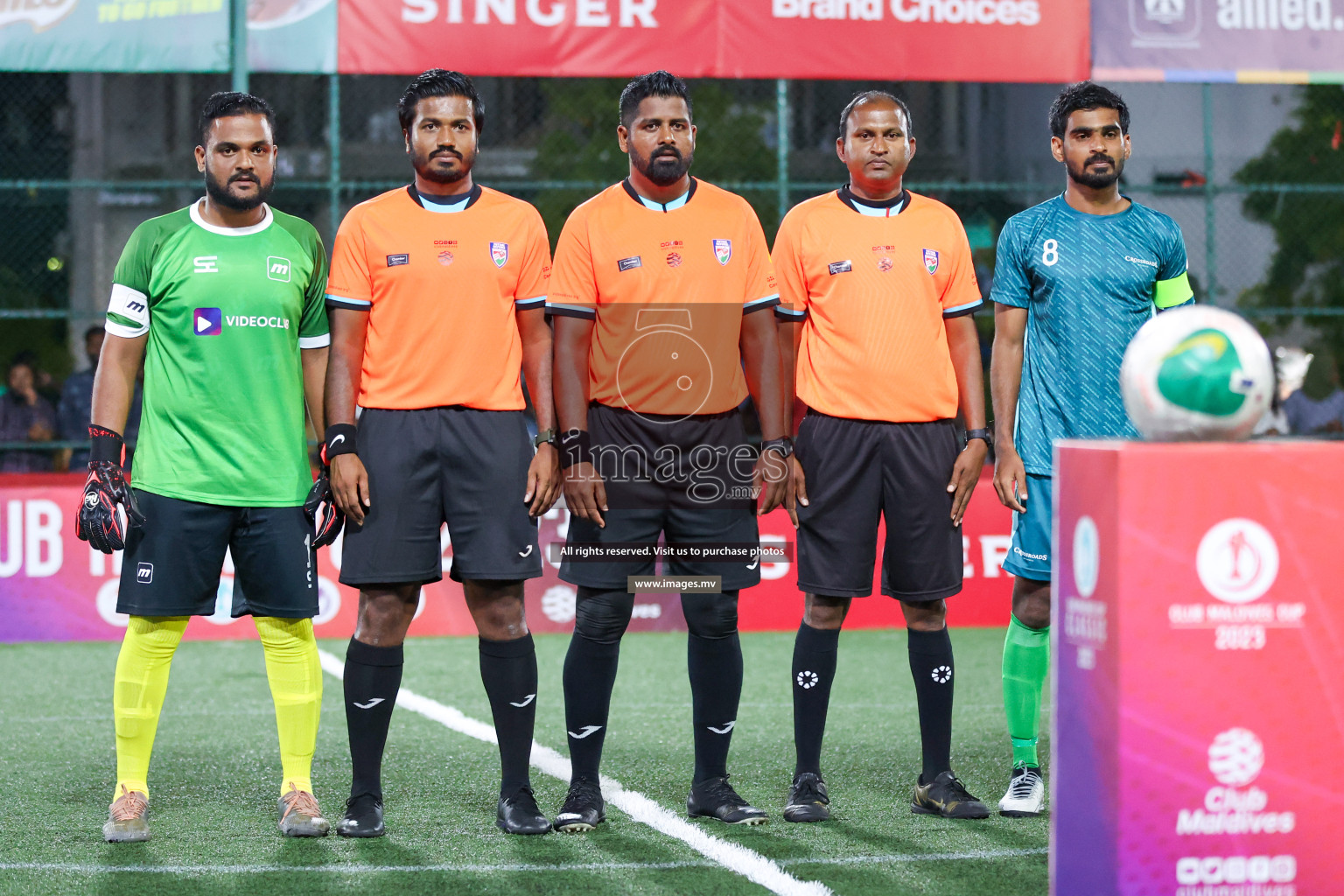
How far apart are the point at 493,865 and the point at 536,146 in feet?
76.6

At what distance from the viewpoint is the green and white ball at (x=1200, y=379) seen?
2998 mm

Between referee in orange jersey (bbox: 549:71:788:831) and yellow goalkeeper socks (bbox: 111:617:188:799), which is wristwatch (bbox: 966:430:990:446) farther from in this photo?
yellow goalkeeper socks (bbox: 111:617:188:799)

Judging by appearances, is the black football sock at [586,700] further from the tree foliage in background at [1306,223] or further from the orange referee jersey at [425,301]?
the tree foliage in background at [1306,223]

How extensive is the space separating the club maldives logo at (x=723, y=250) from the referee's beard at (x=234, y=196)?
134 cm

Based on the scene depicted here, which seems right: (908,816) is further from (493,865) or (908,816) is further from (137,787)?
(137,787)

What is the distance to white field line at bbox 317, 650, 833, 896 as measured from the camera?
378 centimetres

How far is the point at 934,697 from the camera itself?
467cm

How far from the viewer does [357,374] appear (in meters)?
4.39

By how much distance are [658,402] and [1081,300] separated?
139 centimetres

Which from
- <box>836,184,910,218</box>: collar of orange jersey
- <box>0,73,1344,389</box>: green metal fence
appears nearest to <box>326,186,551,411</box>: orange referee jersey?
<box>836,184,910,218</box>: collar of orange jersey

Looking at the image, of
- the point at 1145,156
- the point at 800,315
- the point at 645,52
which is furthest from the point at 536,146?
the point at 800,315

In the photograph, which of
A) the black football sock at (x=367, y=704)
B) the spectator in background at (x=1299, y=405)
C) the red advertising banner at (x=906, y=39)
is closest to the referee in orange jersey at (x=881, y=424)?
the black football sock at (x=367, y=704)

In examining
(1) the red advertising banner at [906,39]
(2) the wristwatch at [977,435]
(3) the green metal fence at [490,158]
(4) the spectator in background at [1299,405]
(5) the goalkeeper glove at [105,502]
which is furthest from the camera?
(3) the green metal fence at [490,158]

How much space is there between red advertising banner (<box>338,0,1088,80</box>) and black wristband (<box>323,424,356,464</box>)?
5.32 m
